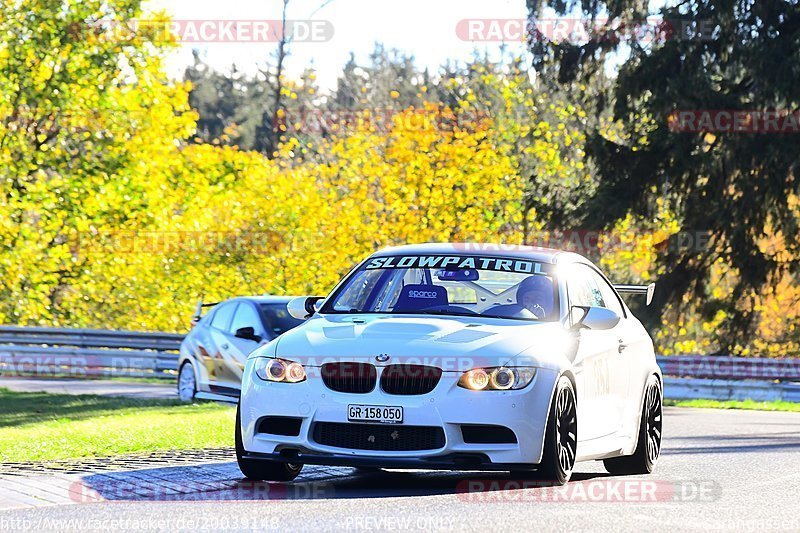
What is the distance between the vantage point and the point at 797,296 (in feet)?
112

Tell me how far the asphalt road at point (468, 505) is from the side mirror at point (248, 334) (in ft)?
24.6

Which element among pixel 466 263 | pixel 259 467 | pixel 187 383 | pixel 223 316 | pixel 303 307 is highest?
pixel 466 263

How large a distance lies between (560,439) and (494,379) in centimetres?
70

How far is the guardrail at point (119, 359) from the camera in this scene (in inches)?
1042

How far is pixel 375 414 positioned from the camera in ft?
29.8

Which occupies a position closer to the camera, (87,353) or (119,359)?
(119,359)

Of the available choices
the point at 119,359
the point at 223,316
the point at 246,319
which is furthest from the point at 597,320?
the point at 119,359

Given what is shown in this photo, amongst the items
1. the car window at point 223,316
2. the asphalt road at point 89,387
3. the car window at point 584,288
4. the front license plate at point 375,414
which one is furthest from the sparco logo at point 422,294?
the asphalt road at point 89,387

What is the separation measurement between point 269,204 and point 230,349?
23779 millimetres

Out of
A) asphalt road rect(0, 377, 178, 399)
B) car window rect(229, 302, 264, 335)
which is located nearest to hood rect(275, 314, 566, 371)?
car window rect(229, 302, 264, 335)

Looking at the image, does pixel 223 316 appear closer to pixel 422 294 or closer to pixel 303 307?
pixel 303 307

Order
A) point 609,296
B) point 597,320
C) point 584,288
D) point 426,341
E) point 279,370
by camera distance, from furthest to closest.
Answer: point 609,296 → point 584,288 → point 597,320 → point 279,370 → point 426,341

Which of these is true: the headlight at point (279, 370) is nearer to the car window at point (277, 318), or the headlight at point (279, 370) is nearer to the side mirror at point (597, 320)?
the side mirror at point (597, 320)

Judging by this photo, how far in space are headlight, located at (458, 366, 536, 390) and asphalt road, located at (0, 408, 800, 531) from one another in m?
0.67
